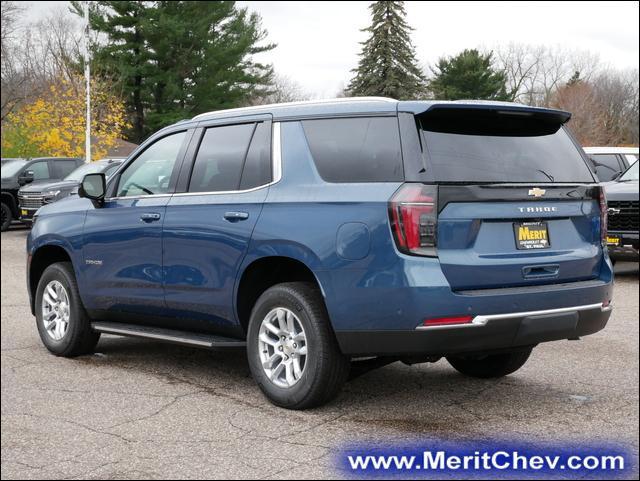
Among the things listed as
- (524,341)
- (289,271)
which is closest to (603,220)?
(524,341)

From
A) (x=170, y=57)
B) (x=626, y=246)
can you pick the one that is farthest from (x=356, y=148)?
(x=170, y=57)

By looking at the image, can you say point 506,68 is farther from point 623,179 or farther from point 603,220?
point 603,220

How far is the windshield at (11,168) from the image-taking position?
78.6ft

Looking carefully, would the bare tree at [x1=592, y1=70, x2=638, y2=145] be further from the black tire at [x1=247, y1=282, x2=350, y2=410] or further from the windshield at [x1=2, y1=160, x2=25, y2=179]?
the black tire at [x1=247, y1=282, x2=350, y2=410]

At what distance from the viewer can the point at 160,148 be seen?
23.1 ft

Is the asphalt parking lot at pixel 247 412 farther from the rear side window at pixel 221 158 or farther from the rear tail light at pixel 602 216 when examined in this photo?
the rear side window at pixel 221 158

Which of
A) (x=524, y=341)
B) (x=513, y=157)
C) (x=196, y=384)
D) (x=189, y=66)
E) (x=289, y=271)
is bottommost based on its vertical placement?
(x=196, y=384)

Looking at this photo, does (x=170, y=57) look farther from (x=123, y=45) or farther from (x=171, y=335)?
(x=171, y=335)

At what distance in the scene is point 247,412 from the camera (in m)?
5.70

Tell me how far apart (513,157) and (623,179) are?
10.00 m

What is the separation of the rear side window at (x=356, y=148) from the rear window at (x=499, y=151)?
0.22 metres

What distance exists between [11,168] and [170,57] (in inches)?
798

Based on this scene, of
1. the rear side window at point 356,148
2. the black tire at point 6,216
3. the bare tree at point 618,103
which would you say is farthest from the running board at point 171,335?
the bare tree at point 618,103

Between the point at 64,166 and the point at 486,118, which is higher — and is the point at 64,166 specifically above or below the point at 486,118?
below
